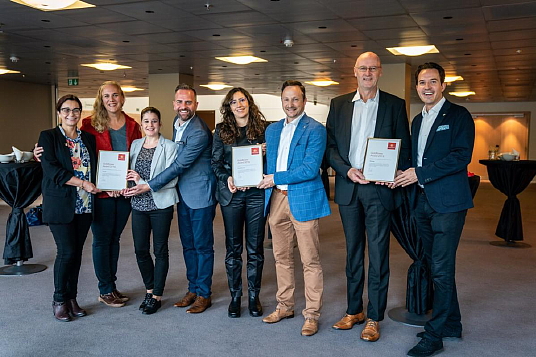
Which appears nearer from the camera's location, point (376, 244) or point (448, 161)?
point (448, 161)

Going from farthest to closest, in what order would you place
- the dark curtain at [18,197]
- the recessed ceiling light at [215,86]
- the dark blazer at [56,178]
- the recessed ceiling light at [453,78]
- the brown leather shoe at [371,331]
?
the recessed ceiling light at [215,86] < the recessed ceiling light at [453,78] < the dark curtain at [18,197] < the dark blazer at [56,178] < the brown leather shoe at [371,331]

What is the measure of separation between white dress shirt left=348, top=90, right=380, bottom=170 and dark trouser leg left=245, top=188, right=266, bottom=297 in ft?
2.65

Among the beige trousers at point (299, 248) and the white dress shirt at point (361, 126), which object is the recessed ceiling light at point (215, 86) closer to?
the beige trousers at point (299, 248)

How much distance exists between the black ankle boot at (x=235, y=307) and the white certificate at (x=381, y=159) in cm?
154

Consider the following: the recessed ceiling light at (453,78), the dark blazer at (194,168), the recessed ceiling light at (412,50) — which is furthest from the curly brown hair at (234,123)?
the recessed ceiling light at (453,78)

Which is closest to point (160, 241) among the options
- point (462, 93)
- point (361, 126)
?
point (361, 126)

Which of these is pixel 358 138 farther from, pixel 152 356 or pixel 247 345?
pixel 152 356

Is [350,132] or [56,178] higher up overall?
[350,132]

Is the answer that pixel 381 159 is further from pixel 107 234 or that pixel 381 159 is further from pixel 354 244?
pixel 107 234

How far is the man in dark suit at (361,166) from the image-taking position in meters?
3.81

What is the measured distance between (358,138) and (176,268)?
3016 millimetres

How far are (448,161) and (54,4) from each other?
6.20m

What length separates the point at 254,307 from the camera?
14.5ft

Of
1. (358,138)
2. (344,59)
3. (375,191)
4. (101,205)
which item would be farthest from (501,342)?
(344,59)
